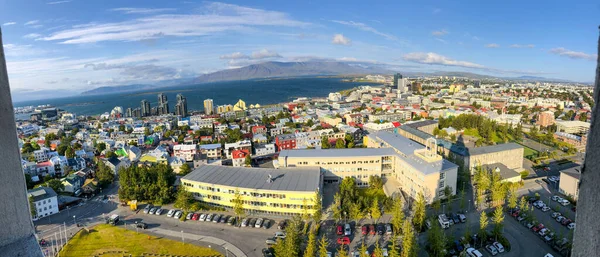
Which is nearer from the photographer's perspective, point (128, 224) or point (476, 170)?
point (128, 224)

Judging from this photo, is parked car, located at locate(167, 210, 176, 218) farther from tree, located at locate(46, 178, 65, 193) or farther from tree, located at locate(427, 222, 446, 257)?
tree, located at locate(427, 222, 446, 257)

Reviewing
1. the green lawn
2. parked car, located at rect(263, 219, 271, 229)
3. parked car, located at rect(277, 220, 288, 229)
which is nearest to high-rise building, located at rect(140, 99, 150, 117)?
parked car, located at rect(263, 219, 271, 229)

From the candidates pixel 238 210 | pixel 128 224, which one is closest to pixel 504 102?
pixel 238 210

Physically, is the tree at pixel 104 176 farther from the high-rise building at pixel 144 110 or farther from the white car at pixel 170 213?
the high-rise building at pixel 144 110

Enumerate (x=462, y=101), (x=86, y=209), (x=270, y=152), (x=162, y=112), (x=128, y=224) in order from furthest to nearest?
(x=162, y=112)
(x=462, y=101)
(x=270, y=152)
(x=86, y=209)
(x=128, y=224)

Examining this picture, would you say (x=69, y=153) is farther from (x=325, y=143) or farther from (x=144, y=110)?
(x=144, y=110)

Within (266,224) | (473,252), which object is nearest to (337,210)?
(266,224)

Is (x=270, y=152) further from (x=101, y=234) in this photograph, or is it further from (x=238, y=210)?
(x=101, y=234)
